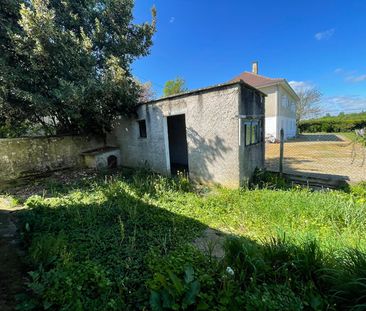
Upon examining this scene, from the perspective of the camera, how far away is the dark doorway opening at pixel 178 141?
9828mm

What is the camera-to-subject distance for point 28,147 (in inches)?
324

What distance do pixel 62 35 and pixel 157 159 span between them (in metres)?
5.59

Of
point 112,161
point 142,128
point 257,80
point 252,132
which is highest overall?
point 257,80

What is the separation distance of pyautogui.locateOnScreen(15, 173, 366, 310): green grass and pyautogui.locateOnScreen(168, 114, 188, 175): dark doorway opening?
4086 mm

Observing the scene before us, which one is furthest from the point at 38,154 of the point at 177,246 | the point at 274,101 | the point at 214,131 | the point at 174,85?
the point at 274,101

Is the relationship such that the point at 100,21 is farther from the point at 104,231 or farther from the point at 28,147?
the point at 104,231

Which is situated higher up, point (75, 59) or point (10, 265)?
point (75, 59)

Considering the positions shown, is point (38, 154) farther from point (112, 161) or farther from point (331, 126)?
point (331, 126)

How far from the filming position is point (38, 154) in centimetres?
848

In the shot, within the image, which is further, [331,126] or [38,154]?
[331,126]

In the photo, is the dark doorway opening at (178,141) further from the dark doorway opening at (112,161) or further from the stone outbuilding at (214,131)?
the dark doorway opening at (112,161)

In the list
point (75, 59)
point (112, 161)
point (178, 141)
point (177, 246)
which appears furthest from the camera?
point (178, 141)

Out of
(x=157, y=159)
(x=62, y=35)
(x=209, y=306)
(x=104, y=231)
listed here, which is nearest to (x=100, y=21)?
(x=62, y=35)

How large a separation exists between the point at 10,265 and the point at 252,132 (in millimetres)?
6608
